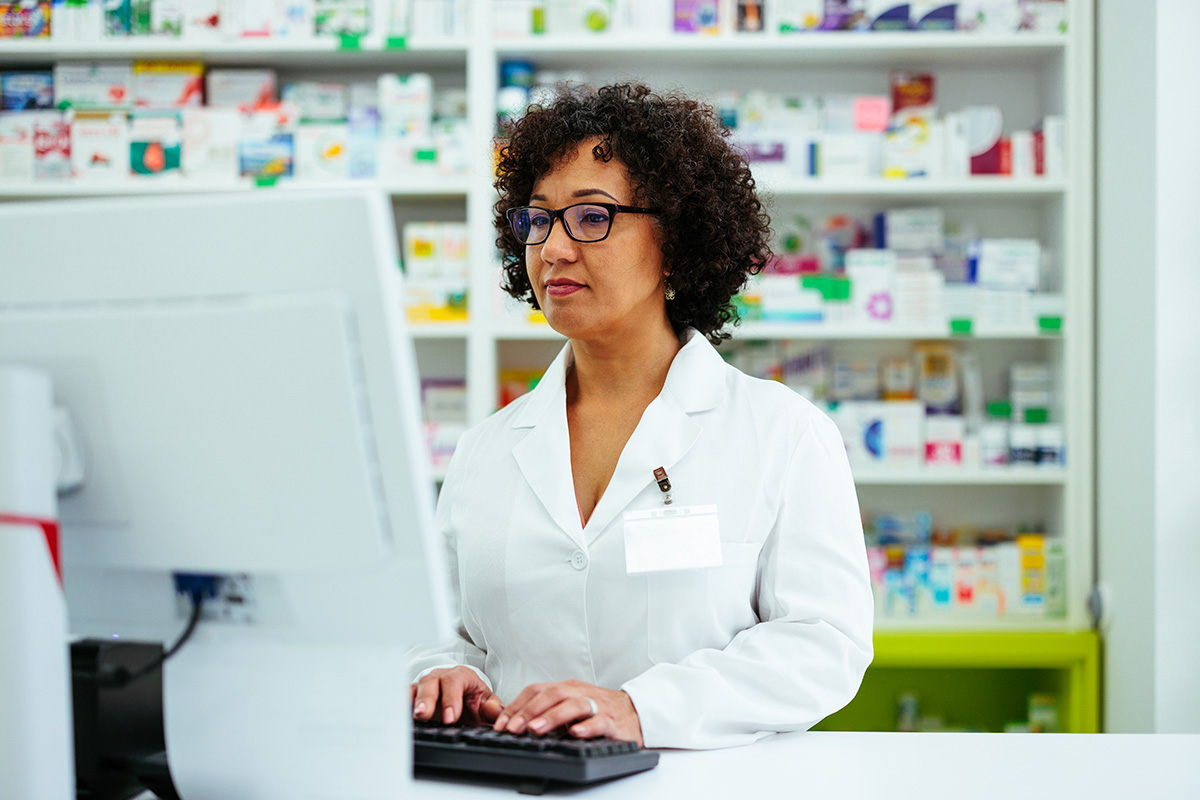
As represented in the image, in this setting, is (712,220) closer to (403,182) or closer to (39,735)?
(39,735)

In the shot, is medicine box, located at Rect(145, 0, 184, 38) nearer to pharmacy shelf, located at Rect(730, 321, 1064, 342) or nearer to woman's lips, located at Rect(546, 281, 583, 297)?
pharmacy shelf, located at Rect(730, 321, 1064, 342)

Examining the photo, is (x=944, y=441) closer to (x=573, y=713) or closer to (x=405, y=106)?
(x=405, y=106)

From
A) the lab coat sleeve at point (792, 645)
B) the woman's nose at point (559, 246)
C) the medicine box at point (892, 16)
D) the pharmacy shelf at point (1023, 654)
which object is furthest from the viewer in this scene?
the medicine box at point (892, 16)

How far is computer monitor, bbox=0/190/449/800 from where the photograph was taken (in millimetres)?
693

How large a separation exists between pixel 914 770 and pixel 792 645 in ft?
0.75

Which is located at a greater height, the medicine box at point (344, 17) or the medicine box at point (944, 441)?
the medicine box at point (344, 17)

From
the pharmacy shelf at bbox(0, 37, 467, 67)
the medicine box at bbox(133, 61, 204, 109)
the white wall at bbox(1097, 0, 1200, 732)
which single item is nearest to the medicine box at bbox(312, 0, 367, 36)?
the pharmacy shelf at bbox(0, 37, 467, 67)

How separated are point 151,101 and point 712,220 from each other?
2419mm

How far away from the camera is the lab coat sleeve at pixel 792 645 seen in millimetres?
1168

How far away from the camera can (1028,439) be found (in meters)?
3.07

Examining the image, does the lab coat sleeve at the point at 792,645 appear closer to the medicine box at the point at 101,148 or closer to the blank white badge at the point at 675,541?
the blank white badge at the point at 675,541

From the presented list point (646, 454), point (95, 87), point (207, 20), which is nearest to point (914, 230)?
point (646, 454)

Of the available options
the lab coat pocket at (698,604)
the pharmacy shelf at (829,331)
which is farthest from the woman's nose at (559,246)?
the pharmacy shelf at (829,331)

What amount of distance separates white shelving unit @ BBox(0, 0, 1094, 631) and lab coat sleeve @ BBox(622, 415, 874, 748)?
68.0 inches
